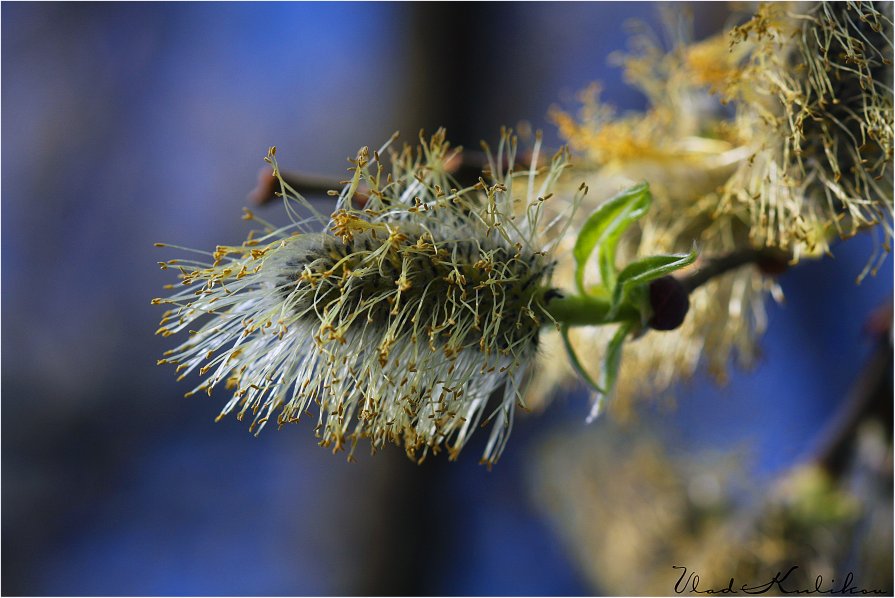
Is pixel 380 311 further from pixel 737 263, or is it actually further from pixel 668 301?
pixel 737 263

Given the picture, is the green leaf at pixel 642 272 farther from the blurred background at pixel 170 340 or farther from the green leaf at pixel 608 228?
the blurred background at pixel 170 340

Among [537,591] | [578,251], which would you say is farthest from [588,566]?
[578,251]

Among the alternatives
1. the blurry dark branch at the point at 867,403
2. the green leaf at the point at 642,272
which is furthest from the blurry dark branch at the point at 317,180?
the blurry dark branch at the point at 867,403

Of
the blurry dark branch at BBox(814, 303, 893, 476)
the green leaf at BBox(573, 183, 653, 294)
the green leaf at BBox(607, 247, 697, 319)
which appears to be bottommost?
the blurry dark branch at BBox(814, 303, 893, 476)

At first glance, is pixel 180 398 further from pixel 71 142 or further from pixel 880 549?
pixel 880 549
